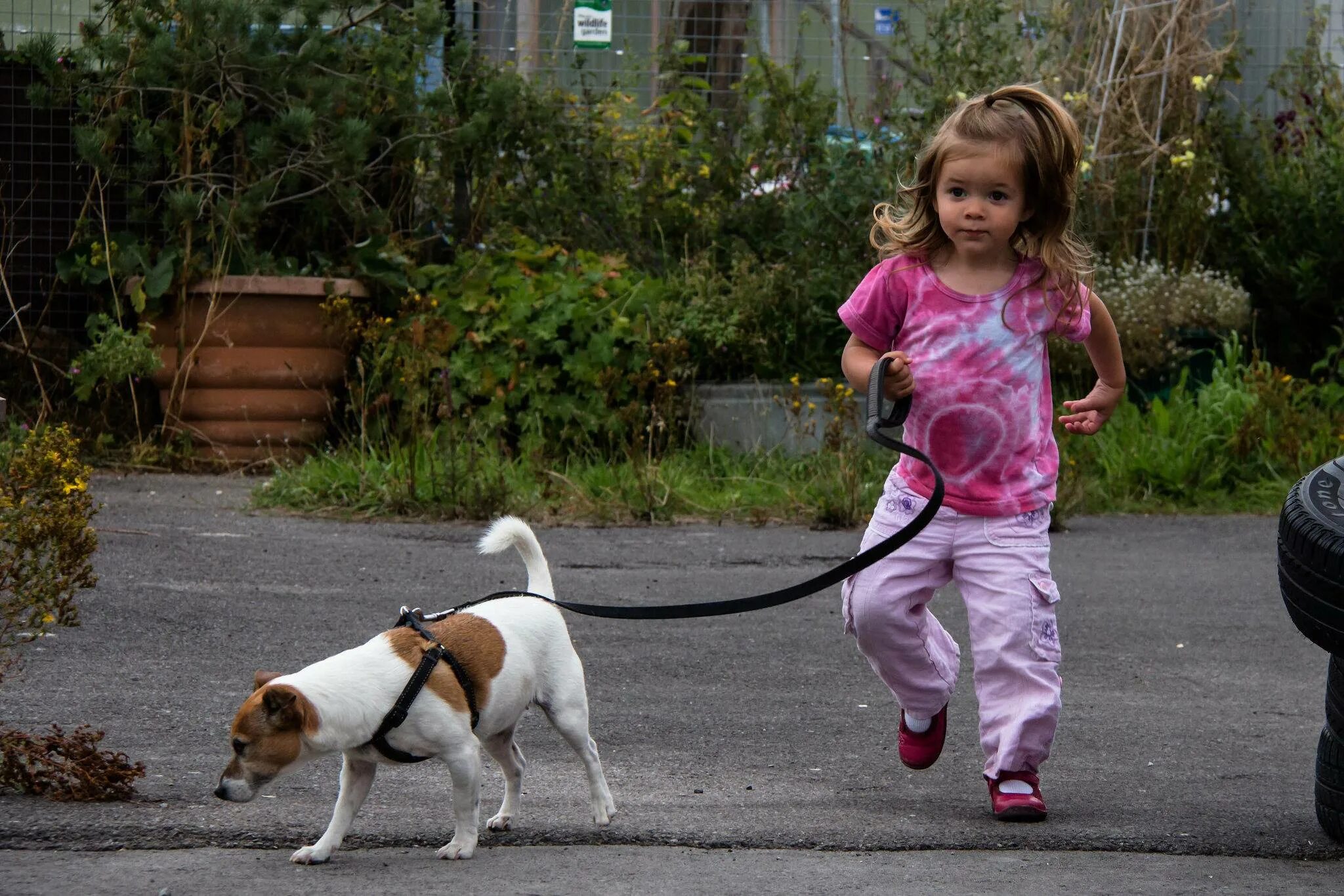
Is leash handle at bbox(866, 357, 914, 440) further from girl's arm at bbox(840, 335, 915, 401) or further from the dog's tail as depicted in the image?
the dog's tail

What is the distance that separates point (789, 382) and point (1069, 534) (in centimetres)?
198

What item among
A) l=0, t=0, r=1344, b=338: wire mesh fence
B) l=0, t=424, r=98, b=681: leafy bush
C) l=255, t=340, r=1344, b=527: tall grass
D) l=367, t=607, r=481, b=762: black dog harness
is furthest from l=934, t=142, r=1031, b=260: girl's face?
l=0, t=0, r=1344, b=338: wire mesh fence

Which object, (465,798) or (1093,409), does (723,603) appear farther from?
(1093,409)

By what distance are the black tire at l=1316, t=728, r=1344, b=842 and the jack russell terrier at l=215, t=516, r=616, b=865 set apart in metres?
1.46

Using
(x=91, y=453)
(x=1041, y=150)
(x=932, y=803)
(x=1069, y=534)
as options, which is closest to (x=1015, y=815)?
(x=932, y=803)

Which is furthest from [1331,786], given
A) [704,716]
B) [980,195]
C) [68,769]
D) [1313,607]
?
[68,769]

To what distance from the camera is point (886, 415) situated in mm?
3545

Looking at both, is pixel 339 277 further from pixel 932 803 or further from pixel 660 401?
pixel 932 803

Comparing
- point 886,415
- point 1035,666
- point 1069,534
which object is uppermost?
point 886,415

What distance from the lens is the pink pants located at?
3.49 m

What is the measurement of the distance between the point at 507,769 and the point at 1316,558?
1645mm

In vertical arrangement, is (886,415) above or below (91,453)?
above

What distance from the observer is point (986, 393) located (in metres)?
3.56

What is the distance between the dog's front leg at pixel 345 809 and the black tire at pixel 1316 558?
181 centimetres
